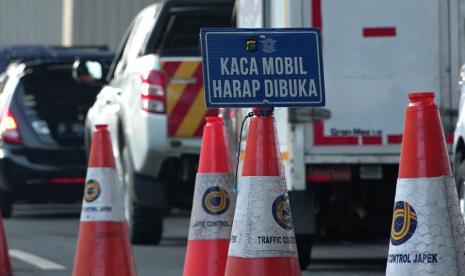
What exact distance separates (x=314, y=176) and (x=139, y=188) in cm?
300

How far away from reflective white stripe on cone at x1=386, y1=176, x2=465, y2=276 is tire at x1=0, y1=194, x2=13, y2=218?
39.0ft

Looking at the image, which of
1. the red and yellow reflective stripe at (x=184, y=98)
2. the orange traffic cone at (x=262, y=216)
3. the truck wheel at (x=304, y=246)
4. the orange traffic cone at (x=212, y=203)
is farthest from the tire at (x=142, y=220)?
the orange traffic cone at (x=262, y=216)

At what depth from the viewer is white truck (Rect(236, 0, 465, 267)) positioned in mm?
10375

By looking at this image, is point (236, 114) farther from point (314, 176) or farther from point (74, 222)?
point (74, 222)

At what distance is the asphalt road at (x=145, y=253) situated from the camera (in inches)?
428

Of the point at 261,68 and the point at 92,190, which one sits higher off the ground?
the point at 261,68

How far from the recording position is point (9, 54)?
25.8 meters

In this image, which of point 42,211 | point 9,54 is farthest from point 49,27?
point 42,211

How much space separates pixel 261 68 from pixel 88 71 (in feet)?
26.4

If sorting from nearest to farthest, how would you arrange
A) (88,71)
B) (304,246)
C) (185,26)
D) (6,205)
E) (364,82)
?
(364,82)
(304,246)
(185,26)
(88,71)
(6,205)

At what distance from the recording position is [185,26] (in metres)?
13.8

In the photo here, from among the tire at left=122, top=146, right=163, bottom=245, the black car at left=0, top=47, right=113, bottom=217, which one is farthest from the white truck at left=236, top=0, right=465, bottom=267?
the black car at left=0, top=47, right=113, bottom=217

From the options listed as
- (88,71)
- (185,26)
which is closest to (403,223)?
(185,26)

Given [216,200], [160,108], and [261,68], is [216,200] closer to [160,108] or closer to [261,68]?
[261,68]
